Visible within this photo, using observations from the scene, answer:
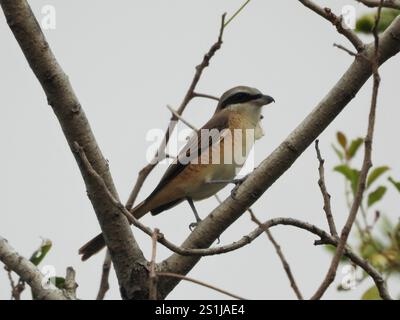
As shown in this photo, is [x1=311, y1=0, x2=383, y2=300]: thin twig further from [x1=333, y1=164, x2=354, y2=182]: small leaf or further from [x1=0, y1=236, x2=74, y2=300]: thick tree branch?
[x1=333, y1=164, x2=354, y2=182]: small leaf

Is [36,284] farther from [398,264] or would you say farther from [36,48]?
[398,264]

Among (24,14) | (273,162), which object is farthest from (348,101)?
(24,14)

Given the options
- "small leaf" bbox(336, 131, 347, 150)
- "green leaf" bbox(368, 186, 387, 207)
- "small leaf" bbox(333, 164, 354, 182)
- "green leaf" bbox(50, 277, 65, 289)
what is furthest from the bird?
"green leaf" bbox(50, 277, 65, 289)

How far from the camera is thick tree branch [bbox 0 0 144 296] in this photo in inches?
118

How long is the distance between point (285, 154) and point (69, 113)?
0.90 metres

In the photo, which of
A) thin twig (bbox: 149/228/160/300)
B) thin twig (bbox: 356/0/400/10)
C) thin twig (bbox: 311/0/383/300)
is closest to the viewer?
thin twig (bbox: 149/228/160/300)

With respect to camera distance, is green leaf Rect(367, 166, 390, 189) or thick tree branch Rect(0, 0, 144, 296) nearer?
thick tree branch Rect(0, 0, 144, 296)

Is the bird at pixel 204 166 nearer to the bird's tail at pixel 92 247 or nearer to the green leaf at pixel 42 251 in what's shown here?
the bird's tail at pixel 92 247

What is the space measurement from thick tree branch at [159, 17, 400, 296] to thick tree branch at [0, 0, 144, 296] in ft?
0.74

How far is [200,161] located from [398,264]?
5.90ft

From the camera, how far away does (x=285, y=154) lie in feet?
10.5

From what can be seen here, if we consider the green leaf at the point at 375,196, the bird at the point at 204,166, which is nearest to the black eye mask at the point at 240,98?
the bird at the point at 204,166

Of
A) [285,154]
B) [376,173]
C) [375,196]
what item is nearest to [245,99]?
[376,173]
